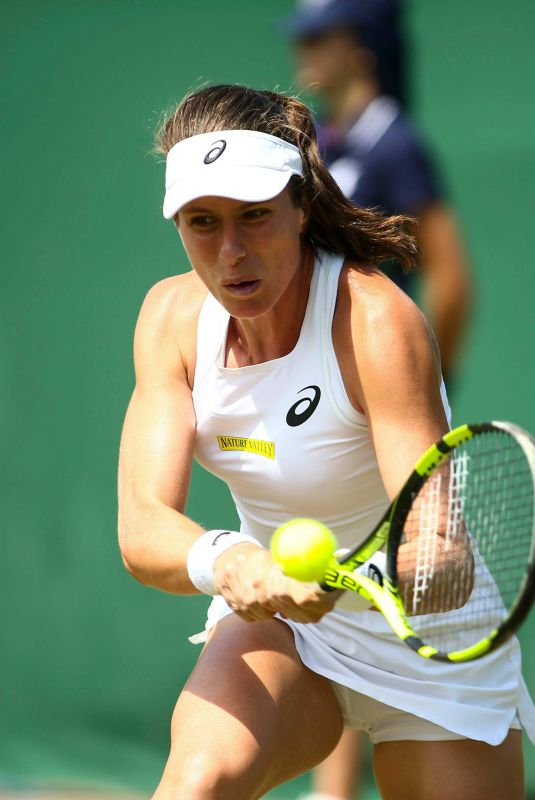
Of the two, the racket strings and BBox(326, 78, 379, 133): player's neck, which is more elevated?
BBox(326, 78, 379, 133): player's neck

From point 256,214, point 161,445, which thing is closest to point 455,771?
point 161,445

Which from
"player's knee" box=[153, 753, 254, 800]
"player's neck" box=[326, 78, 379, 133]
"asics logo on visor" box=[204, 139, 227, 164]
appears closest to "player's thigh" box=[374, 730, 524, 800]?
"player's knee" box=[153, 753, 254, 800]

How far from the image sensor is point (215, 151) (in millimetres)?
2277

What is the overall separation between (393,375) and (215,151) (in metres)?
0.47

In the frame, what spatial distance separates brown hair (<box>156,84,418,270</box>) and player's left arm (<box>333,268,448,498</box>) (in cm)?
16

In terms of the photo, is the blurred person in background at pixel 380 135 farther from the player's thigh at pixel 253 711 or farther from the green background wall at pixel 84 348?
the player's thigh at pixel 253 711

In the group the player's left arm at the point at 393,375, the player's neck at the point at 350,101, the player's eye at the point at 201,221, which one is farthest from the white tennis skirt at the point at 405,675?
the player's neck at the point at 350,101

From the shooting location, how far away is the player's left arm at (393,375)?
2.23 m

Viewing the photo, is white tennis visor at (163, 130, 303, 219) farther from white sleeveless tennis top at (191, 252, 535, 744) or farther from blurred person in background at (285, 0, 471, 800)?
blurred person in background at (285, 0, 471, 800)

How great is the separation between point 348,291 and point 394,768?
858 mm

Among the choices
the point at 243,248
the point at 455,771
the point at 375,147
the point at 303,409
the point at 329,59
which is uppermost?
the point at 329,59

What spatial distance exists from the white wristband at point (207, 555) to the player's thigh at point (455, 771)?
540 mm

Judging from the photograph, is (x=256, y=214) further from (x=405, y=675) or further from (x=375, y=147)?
(x=375, y=147)

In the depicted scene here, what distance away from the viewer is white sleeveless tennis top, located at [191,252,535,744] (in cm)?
237
